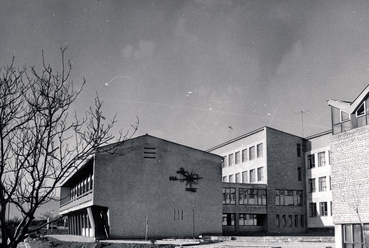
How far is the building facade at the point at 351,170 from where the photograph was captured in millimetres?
A: 24656

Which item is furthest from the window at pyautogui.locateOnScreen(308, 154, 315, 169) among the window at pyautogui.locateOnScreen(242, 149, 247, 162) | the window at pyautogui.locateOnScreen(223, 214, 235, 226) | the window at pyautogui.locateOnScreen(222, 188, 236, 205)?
the window at pyautogui.locateOnScreen(223, 214, 235, 226)

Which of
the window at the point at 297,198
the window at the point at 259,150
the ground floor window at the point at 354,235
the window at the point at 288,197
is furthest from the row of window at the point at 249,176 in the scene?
the ground floor window at the point at 354,235

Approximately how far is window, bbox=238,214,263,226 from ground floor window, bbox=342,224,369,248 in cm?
2794

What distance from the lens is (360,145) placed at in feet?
82.5

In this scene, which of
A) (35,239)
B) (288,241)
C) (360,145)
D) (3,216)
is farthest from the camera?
(35,239)

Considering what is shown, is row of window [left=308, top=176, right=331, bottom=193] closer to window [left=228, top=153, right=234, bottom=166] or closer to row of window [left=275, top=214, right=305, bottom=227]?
row of window [left=275, top=214, right=305, bottom=227]

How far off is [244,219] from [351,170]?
2897cm

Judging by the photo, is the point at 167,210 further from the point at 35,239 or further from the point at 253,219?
the point at 253,219

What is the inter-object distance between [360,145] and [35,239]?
29.1 meters

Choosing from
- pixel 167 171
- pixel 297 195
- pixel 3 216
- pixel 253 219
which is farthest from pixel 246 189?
pixel 3 216

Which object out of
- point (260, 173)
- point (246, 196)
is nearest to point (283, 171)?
point (260, 173)

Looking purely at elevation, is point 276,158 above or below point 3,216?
above

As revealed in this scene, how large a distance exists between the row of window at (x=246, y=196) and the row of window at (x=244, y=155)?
16.4 ft

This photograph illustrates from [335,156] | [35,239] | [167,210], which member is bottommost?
[35,239]
